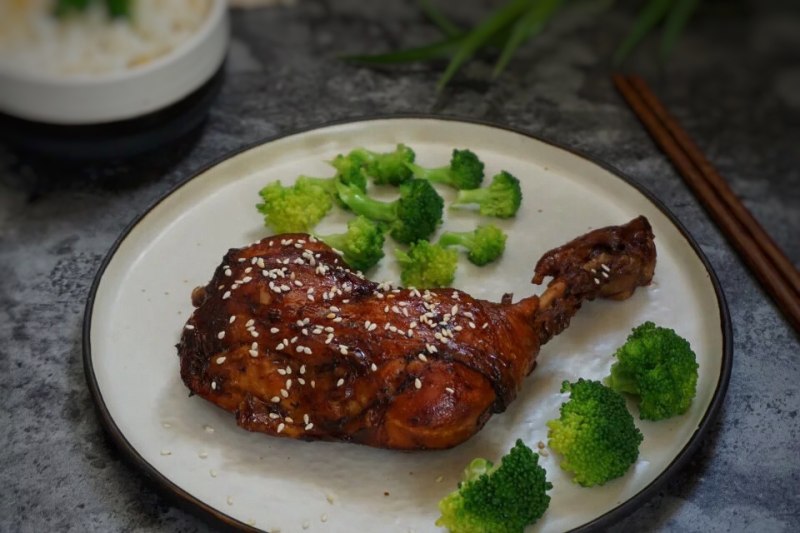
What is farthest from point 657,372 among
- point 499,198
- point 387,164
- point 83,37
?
point 83,37

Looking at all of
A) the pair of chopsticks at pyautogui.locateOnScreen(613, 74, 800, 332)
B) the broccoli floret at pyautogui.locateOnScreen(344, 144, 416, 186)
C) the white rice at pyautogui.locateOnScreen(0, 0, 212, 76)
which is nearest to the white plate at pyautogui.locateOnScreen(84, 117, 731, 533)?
the broccoli floret at pyautogui.locateOnScreen(344, 144, 416, 186)

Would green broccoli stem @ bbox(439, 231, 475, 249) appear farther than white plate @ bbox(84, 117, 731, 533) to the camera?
Yes

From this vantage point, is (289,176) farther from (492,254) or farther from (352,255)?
(492,254)

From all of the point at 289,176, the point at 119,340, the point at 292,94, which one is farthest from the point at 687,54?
the point at 119,340

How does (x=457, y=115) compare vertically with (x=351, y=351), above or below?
below

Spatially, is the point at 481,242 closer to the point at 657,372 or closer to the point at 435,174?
the point at 435,174

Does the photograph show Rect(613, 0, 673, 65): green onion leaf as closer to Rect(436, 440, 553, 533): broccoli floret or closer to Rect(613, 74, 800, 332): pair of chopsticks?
Rect(613, 74, 800, 332): pair of chopsticks
